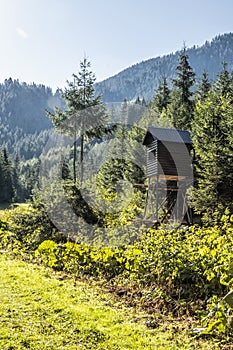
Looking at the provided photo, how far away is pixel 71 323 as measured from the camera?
4379mm

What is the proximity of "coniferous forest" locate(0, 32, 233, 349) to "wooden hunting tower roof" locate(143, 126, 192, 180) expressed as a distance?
3.10 ft

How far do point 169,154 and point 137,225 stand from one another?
659cm

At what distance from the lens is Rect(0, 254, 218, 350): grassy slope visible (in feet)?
12.6

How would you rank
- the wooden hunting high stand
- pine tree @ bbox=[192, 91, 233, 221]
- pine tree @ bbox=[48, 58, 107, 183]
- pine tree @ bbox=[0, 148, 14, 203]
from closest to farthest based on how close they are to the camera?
pine tree @ bbox=[192, 91, 233, 221] → the wooden hunting high stand → pine tree @ bbox=[48, 58, 107, 183] → pine tree @ bbox=[0, 148, 14, 203]

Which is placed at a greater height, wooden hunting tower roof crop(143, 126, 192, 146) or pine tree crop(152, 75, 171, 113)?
pine tree crop(152, 75, 171, 113)

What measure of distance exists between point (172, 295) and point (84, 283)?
2.01m

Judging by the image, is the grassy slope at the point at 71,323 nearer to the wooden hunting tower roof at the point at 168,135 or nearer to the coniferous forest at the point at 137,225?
the coniferous forest at the point at 137,225

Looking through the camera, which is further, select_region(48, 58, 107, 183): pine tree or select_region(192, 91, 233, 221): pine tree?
select_region(48, 58, 107, 183): pine tree

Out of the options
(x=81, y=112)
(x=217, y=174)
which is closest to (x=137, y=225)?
(x=217, y=174)

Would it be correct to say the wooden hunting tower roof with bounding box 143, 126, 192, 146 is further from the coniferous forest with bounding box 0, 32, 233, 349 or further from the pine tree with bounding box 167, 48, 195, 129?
the pine tree with bounding box 167, 48, 195, 129

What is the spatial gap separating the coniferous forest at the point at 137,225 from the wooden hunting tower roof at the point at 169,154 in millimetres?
944

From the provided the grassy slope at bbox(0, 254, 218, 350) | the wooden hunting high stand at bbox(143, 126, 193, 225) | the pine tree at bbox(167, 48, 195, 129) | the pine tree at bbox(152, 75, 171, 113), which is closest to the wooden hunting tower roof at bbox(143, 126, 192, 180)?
the wooden hunting high stand at bbox(143, 126, 193, 225)

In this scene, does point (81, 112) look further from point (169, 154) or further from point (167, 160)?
point (167, 160)

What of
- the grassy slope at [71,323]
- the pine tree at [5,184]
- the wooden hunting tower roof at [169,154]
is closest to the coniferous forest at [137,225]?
the grassy slope at [71,323]
